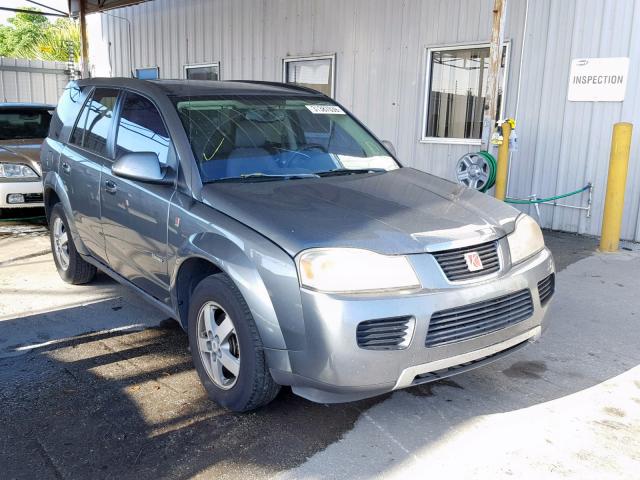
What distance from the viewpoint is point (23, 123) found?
28.9 ft

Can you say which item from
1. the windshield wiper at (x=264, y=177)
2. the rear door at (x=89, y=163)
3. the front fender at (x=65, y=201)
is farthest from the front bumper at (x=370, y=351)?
the front fender at (x=65, y=201)

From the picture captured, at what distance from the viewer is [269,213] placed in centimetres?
292

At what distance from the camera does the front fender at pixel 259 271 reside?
8.68 feet

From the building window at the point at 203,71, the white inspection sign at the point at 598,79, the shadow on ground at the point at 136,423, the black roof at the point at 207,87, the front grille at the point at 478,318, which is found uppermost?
the building window at the point at 203,71

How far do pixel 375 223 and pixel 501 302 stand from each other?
741 mm

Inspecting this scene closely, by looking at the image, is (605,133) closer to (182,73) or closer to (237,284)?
(237,284)

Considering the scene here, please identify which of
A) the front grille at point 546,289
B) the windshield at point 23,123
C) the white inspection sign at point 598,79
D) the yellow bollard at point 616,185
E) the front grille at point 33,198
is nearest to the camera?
the front grille at point 546,289

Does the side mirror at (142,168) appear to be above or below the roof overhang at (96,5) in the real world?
below

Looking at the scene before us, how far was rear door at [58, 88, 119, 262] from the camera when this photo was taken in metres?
4.26

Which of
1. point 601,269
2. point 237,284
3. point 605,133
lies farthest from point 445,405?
point 605,133

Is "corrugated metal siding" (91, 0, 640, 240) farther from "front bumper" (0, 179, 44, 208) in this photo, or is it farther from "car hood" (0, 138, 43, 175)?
"front bumper" (0, 179, 44, 208)


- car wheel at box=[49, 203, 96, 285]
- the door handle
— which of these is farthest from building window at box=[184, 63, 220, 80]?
the door handle

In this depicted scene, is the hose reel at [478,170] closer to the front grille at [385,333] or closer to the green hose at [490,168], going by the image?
the green hose at [490,168]

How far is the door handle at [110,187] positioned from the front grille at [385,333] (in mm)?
2168
